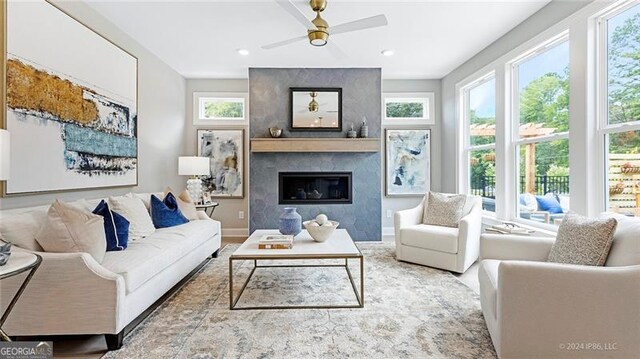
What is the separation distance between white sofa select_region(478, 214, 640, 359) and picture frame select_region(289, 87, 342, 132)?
360 centimetres

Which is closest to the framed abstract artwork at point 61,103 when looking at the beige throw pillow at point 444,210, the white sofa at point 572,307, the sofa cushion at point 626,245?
the white sofa at point 572,307

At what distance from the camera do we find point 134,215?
9.51 ft

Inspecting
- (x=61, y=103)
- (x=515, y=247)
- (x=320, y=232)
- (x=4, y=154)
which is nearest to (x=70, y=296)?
(x=4, y=154)

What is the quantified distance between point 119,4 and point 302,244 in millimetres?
2798

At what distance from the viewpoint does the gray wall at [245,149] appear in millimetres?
5336

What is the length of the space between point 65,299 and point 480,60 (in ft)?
16.0

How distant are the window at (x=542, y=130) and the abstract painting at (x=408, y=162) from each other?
1827 millimetres

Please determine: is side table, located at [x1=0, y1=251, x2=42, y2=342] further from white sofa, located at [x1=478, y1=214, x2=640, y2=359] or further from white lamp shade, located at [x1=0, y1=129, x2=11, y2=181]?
white sofa, located at [x1=478, y1=214, x2=640, y2=359]

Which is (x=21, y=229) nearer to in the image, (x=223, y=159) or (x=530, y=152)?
(x=223, y=159)

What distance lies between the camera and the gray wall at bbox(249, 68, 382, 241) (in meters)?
4.89

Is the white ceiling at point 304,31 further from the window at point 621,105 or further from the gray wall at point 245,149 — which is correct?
the window at point 621,105

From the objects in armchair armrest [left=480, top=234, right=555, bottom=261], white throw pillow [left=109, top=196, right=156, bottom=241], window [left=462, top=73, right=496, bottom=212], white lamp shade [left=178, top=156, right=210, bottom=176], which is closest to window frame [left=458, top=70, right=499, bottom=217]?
window [left=462, top=73, right=496, bottom=212]

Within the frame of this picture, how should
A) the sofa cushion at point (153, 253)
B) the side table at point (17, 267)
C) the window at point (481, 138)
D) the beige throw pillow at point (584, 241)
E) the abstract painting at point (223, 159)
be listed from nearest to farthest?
1. the side table at point (17, 267)
2. the beige throw pillow at point (584, 241)
3. the sofa cushion at point (153, 253)
4. the window at point (481, 138)
5. the abstract painting at point (223, 159)

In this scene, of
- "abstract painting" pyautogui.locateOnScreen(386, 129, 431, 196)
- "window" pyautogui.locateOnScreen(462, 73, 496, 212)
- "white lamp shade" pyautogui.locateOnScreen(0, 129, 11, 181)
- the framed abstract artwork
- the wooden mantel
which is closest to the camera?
"white lamp shade" pyautogui.locateOnScreen(0, 129, 11, 181)
